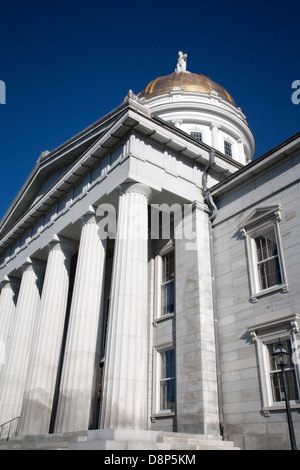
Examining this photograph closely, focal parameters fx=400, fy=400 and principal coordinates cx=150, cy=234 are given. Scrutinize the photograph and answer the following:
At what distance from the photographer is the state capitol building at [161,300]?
1336cm

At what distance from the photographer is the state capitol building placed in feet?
43.8

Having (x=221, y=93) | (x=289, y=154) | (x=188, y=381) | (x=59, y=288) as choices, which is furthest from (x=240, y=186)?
(x=221, y=93)

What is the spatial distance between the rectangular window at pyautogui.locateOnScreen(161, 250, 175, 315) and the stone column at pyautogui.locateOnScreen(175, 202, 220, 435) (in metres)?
1.21

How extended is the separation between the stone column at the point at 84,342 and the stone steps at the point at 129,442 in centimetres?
142

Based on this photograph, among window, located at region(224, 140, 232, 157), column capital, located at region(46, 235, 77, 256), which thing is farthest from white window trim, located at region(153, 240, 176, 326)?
window, located at region(224, 140, 232, 157)

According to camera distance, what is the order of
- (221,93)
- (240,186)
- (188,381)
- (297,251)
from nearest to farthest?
(297,251) → (188,381) → (240,186) → (221,93)

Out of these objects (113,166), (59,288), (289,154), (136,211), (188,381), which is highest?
(113,166)

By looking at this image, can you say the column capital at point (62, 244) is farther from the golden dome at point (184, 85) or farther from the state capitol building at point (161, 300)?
the golden dome at point (184, 85)

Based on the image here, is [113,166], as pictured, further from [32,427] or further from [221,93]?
[221,93]

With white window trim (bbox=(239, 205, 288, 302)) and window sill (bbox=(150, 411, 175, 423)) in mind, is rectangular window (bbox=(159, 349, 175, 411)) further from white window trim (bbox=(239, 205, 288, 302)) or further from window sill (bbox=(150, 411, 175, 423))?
white window trim (bbox=(239, 205, 288, 302))

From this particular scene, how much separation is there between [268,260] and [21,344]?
48.4 feet

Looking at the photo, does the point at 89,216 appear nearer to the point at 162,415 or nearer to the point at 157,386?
the point at 157,386
